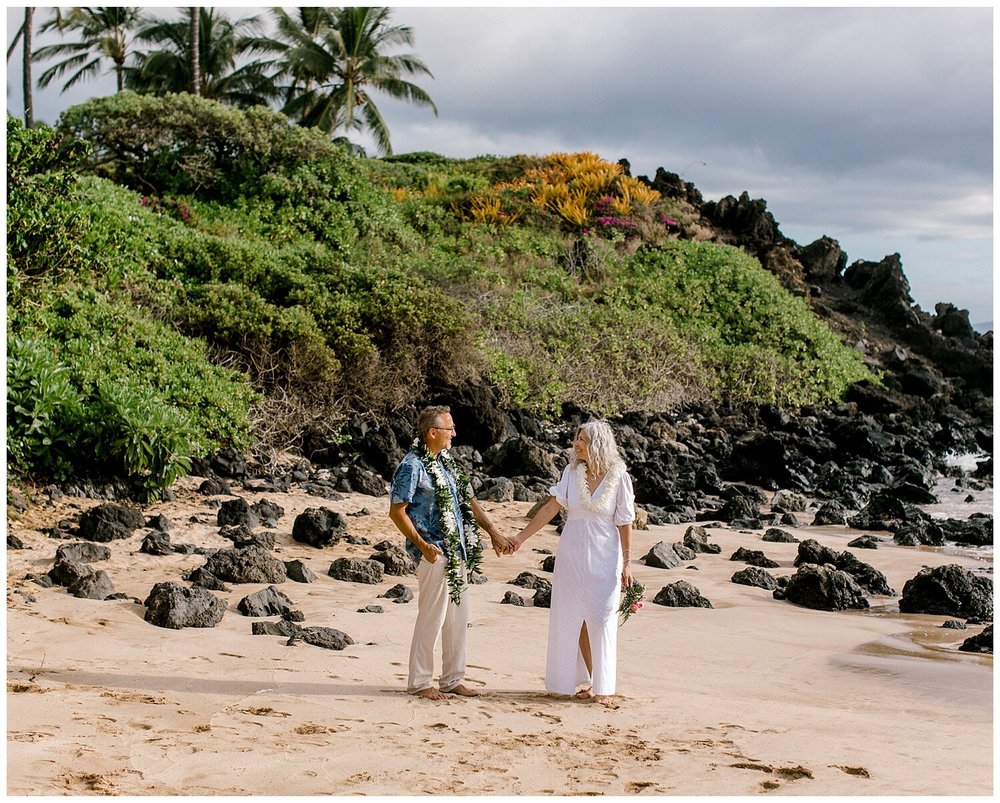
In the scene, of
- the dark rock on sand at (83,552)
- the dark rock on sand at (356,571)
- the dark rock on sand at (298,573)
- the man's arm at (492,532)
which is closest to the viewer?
the man's arm at (492,532)

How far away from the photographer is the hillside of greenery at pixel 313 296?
1255 centimetres

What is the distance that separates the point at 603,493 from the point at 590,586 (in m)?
0.55

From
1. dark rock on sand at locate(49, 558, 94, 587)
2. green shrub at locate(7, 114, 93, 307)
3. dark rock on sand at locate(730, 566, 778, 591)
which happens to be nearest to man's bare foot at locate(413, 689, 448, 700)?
dark rock on sand at locate(49, 558, 94, 587)

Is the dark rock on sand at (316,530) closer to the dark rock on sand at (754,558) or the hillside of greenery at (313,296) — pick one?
the hillside of greenery at (313,296)

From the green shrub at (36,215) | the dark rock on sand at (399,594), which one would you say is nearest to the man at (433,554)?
the dark rock on sand at (399,594)

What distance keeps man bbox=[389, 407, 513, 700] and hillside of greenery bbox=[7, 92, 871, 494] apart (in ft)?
18.9

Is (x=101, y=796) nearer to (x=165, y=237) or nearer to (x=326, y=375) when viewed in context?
(x=326, y=375)

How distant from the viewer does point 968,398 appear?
2639 centimetres

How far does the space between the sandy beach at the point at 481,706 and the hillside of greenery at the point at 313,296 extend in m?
3.79

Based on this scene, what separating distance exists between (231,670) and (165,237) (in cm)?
1308

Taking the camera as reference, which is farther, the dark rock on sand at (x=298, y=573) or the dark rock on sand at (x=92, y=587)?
the dark rock on sand at (x=298, y=573)

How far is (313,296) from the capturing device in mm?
16875

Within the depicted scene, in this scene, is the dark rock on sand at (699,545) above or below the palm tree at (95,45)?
below

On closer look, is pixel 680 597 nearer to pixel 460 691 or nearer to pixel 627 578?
pixel 627 578
